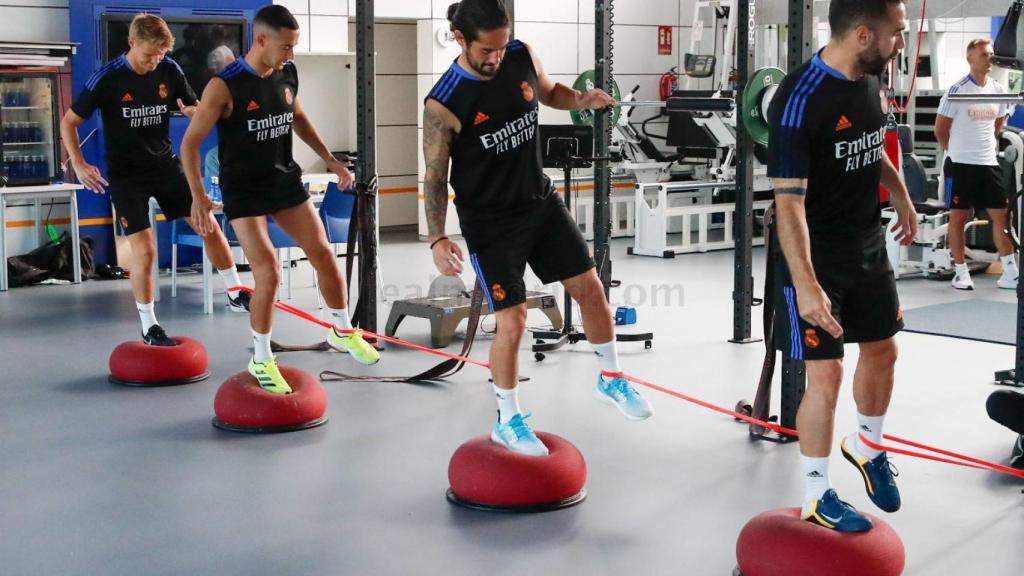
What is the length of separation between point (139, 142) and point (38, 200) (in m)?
3.59

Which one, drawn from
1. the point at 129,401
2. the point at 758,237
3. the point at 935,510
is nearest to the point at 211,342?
the point at 129,401

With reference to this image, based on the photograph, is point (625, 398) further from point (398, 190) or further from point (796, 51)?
point (398, 190)

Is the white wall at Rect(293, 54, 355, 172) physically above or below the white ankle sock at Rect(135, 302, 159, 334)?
above

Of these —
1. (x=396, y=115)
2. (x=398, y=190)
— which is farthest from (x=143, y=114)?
(x=398, y=190)

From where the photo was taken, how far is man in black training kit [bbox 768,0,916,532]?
3107mm

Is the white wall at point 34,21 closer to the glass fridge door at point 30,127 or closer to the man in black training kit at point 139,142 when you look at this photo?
the glass fridge door at point 30,127

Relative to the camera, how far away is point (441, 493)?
13.8 ft

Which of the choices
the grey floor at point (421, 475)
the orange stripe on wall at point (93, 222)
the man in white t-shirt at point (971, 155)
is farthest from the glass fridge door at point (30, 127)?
the man in white t-shirt at point (971, 155)

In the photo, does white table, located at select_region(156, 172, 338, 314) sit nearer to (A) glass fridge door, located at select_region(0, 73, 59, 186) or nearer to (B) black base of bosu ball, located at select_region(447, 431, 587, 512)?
(A) glass fridge door, located at select_region(0, 73, 59, 186)

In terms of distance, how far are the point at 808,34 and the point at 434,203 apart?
188 centimetres

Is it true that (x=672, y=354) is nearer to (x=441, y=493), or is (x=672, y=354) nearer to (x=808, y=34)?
(x=808, y=34)

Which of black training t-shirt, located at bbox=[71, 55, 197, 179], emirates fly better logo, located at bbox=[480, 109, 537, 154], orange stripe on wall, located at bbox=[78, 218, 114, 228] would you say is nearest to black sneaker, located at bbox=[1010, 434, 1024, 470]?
emirates fly better logo, located at bbox=[480, 109, 537, 154]

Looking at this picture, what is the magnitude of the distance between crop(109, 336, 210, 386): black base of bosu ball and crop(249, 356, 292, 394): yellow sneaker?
1033 millimetres

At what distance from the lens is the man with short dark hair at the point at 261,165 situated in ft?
16.4
